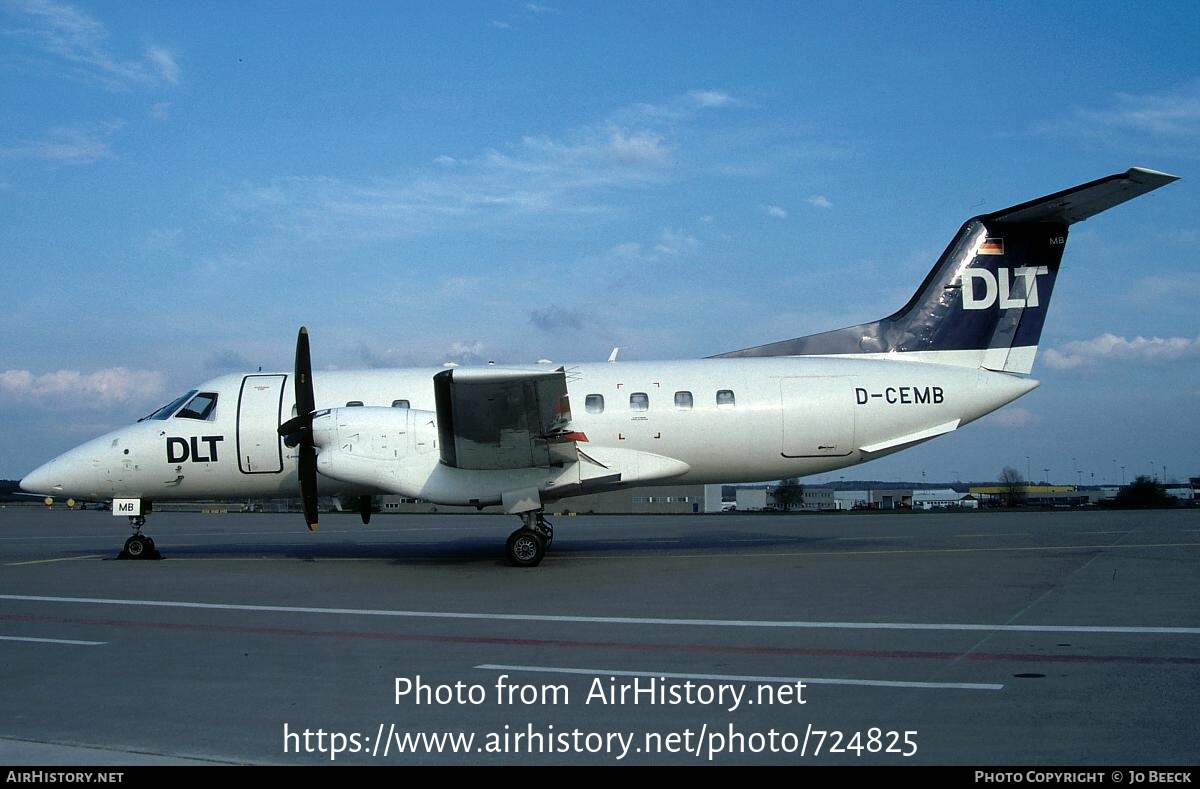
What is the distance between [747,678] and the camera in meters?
6.32

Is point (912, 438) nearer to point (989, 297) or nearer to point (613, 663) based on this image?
point (989, 297)

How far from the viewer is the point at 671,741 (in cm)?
491

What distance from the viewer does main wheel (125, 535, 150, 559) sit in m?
16.2

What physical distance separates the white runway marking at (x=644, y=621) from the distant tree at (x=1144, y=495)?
153 ft

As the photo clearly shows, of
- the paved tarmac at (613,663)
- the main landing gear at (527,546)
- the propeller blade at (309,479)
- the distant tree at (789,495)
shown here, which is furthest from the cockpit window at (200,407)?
the distant tree at (789,495)

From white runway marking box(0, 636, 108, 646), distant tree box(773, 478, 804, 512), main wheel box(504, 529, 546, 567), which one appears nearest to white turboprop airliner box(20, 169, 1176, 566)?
main wheel box(504, 529, 546, 567)

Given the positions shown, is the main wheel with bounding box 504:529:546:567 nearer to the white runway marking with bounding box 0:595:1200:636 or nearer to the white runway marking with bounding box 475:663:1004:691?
the white runway marking with bounding box 0:595:1200:636

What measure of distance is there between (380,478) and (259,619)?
174 inches

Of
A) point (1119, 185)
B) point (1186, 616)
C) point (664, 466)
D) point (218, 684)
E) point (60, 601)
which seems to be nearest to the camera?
point (218, 684)

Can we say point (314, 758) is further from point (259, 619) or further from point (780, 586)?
point (780, 586)

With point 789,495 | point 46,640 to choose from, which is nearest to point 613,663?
point 46,640

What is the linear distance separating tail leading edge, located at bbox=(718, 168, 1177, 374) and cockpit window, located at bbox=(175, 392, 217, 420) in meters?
11.7

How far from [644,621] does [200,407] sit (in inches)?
404

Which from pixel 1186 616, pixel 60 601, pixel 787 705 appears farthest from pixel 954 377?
pixel 60 601
